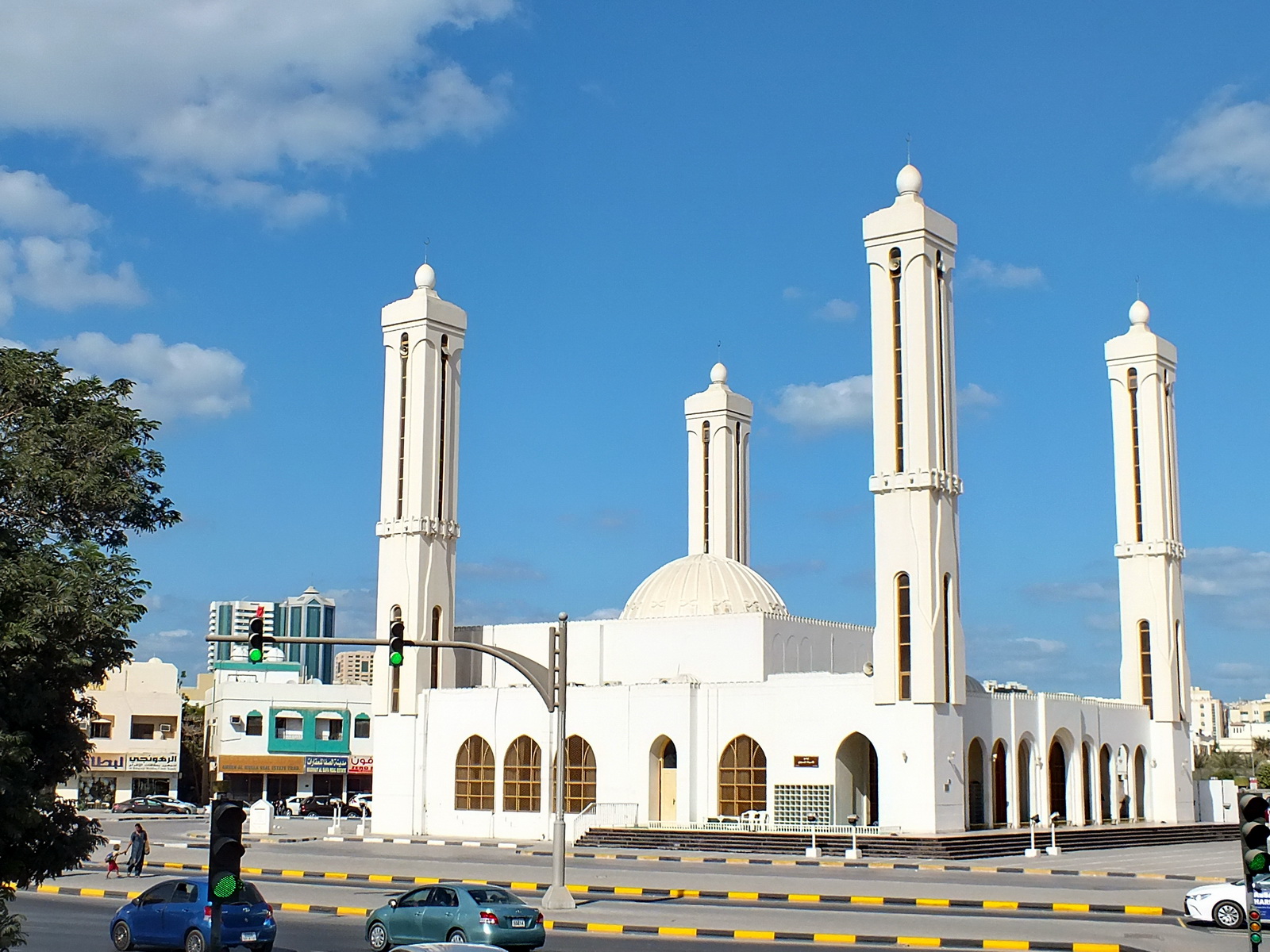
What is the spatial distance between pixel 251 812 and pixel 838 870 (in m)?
28.2

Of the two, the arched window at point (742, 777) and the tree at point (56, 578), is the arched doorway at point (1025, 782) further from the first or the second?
the tree at point (56, 578)

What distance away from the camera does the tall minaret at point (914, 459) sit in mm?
45969

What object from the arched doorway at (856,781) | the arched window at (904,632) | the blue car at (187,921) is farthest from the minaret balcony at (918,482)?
the blue car at (187,921)

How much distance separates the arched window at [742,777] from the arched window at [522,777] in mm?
6808

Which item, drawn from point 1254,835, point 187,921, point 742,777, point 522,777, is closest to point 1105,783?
point 742,777

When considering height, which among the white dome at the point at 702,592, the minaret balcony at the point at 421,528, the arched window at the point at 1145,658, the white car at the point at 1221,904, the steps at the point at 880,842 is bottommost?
the steps at the point at 880,842

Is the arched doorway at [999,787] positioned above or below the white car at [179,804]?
above

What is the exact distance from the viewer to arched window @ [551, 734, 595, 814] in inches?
2028

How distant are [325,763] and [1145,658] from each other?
145 feet

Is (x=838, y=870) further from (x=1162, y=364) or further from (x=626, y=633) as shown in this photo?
(x=1162, y=364)

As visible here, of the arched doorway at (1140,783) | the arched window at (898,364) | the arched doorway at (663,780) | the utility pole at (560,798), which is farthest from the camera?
the arched doorway at (1140,783)

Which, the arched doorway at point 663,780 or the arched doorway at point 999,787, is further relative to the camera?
the arched doorway at point 663,780

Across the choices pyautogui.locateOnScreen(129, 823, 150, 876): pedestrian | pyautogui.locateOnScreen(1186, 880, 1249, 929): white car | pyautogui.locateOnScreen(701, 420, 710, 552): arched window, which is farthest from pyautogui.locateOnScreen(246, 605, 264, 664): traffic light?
pyautogui.locateOnScreen(701, 420, 710, 552): arched window

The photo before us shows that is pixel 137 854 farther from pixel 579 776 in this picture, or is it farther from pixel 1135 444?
pixel 1135 444
